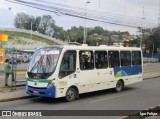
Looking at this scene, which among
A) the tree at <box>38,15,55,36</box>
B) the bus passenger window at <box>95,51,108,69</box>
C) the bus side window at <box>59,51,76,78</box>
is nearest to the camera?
the bus side window at <box>59,51,76,78</box>

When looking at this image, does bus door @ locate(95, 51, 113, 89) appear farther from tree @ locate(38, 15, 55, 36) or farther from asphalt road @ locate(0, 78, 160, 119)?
tree @ locate(38, 15, 55, 36)

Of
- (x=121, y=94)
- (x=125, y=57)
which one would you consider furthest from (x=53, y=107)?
(x=125, y=57)

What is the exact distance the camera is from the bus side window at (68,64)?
14664 millimetres

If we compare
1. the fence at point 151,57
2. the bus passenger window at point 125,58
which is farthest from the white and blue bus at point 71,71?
the fence at point 151,57

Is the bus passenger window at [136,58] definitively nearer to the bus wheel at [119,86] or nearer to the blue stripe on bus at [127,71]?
the blue stripe on bus at [127,71]

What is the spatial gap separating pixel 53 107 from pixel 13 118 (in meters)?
2.78

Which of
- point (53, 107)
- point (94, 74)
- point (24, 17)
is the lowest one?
point (53, 107)

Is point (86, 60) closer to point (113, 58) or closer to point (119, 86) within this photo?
point (113, 58)

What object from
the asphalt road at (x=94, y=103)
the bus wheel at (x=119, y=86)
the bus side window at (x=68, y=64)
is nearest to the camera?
the asphalt road at (x=94, y=103)

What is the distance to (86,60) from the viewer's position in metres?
16.2

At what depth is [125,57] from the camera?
64.6 ft

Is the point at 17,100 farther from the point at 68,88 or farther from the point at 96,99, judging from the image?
the point at 96,99

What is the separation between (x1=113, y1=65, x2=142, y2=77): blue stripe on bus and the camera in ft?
61.2

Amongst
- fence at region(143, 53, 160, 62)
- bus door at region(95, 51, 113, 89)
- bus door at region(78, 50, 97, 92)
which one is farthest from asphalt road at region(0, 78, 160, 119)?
fence at region(143, 53, 160, 62)
